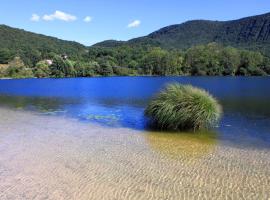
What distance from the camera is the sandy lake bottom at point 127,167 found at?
36.0 feet

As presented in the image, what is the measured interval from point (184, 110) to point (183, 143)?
11.2 feet

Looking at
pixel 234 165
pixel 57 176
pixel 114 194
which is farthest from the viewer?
pixel 234 165

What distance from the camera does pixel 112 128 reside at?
22.9 metres

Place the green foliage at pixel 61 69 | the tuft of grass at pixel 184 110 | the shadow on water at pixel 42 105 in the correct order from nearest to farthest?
the tuft of grass at pixel 184 110
the shadow on water at pixel 42 105
the green foliage at pixel 61 69

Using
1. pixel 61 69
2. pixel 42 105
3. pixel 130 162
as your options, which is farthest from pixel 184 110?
pixel 61 69

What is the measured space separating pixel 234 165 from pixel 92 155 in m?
5.54

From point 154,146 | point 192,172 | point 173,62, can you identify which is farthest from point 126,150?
point 173,62

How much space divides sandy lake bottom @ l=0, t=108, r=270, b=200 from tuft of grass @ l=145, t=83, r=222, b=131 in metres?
1.34

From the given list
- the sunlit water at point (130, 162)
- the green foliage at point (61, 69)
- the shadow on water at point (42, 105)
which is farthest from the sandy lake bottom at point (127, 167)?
the green foliage at point (61, 69)

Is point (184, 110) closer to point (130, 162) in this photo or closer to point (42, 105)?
point (130, 162)

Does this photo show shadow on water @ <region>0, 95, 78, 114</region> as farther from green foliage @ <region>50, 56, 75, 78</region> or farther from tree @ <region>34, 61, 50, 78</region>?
tree @ <region>34, 61, 50, 78</region>

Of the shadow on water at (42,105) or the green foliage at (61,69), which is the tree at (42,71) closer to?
the green foliage at (61,69)

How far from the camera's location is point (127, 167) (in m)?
13.7

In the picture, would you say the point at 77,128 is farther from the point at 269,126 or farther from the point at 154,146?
the point at 269,126
